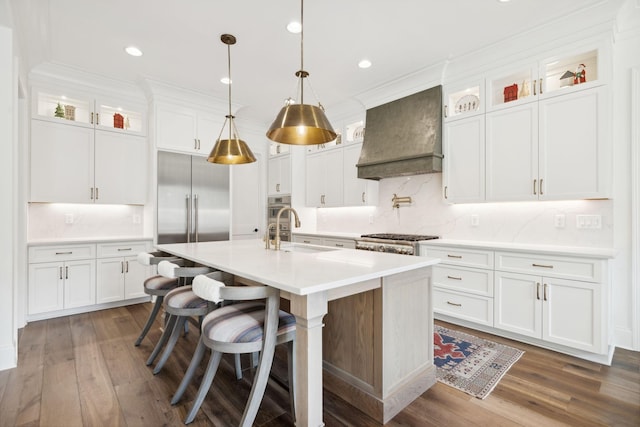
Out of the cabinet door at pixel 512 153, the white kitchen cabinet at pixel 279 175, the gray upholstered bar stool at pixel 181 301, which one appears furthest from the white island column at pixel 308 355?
the white kitchen cabinet at pixel 279 175

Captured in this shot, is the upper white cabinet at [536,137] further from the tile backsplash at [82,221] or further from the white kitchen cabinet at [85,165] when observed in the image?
the tile backsplash at [82,221]

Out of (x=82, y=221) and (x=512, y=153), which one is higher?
(x=512, y=153)

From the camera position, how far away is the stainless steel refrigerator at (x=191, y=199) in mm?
4234

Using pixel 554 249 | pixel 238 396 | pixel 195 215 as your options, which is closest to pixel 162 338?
pixel 238 396

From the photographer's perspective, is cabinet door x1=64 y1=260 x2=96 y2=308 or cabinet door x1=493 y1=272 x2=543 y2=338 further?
cabinet door x1=64 y1=260 x2=96 y2=308

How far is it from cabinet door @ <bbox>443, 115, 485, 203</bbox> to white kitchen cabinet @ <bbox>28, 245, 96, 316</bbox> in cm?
436

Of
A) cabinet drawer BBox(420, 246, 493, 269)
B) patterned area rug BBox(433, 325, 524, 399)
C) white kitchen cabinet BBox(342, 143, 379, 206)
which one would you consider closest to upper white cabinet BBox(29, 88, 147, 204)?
white kitchen cabinet BBox(342, 143, 379, 206)

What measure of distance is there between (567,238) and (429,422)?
2.33 meters

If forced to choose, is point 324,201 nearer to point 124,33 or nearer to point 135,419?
point 124,33

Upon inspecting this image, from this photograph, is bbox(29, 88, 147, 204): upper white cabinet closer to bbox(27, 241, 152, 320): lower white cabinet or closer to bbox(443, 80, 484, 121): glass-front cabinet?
bbox(27, 241, 152, 320): lower white cabinet

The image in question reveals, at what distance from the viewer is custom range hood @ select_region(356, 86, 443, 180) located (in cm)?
359

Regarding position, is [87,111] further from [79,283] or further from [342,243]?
[342,243]

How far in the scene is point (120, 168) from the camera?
4117 mm

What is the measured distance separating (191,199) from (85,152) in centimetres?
135
